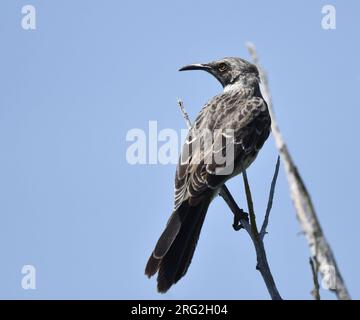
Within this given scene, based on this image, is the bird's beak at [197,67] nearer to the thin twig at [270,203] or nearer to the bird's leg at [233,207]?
the bird's leg at [233,207]

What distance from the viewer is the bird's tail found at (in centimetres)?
552

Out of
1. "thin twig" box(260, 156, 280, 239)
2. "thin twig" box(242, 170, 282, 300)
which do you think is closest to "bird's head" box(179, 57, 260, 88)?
"thin twig" box(260, 156, 280, 239)

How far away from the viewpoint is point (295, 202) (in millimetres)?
1680

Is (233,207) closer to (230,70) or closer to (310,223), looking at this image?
(230,70)

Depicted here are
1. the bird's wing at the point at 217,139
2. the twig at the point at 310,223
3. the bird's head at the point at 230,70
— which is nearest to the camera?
the twig at the point at 310,223

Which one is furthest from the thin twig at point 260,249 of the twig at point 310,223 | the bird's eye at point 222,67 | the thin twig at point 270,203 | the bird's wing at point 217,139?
the bird's eye at point 222,67

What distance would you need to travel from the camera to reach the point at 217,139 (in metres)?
7.25

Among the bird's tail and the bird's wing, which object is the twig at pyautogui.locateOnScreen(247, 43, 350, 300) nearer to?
the bird's tail

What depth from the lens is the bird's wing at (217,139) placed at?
6637mm

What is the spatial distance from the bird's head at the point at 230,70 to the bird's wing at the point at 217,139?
0.50m

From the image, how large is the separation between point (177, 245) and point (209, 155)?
56.0 inches
